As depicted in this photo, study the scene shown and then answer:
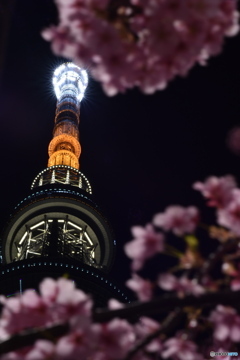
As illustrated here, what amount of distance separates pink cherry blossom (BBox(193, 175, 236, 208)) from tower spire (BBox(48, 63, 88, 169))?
32.7 metres

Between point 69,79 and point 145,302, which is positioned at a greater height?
point 69,79

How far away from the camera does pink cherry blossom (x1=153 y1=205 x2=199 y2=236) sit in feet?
11.2

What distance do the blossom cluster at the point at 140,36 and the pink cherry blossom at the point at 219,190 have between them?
0.93 m

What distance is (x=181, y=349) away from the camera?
3.71 meters

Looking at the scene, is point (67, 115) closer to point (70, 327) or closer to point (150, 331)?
point (150, 331)

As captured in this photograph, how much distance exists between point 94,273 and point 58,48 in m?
21.3

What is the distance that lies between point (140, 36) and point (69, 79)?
41.4 meters

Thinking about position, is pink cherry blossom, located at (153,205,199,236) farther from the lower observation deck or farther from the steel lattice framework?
the lower observation deck

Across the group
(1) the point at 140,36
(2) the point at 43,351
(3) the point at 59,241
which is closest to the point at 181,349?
(2) the point at 43,351

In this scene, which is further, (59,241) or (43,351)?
(59,241)

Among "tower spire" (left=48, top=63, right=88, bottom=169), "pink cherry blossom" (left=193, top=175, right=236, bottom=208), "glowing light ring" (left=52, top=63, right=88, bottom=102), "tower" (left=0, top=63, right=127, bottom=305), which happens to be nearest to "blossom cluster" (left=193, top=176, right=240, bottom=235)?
"pink cherry blossom" (left=193, top=175, right=236, bottom=208)

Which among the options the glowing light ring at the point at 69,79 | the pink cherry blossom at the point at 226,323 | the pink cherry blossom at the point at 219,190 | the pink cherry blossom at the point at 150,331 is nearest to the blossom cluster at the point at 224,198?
the pink cherry blossom at the point at 219,190

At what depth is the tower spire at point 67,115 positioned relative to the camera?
36.9 m

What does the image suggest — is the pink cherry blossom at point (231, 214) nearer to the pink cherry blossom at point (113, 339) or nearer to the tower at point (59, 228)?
the pink cherry blossom at point (113, 339)
